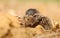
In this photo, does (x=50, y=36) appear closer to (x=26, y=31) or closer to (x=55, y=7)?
(x=26, y=31)

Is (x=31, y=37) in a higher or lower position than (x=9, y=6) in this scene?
lower

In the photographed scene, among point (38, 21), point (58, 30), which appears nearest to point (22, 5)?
point (38, 21)

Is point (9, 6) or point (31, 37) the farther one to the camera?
point (9, 6)

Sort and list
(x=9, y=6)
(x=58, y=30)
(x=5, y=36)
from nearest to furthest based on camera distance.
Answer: (x=5, y=36) → (x=58, y=30) → (x=9, y=6)

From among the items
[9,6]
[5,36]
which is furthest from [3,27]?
[9,6]

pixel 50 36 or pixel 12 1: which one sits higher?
pixel 12 1

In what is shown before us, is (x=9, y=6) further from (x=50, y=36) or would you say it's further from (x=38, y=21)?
(x=50, y=36)

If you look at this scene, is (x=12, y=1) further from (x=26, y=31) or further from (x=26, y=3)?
(x=26, y=31)

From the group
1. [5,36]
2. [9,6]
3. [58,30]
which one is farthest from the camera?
[9,6]

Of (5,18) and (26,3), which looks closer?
(5,18)
